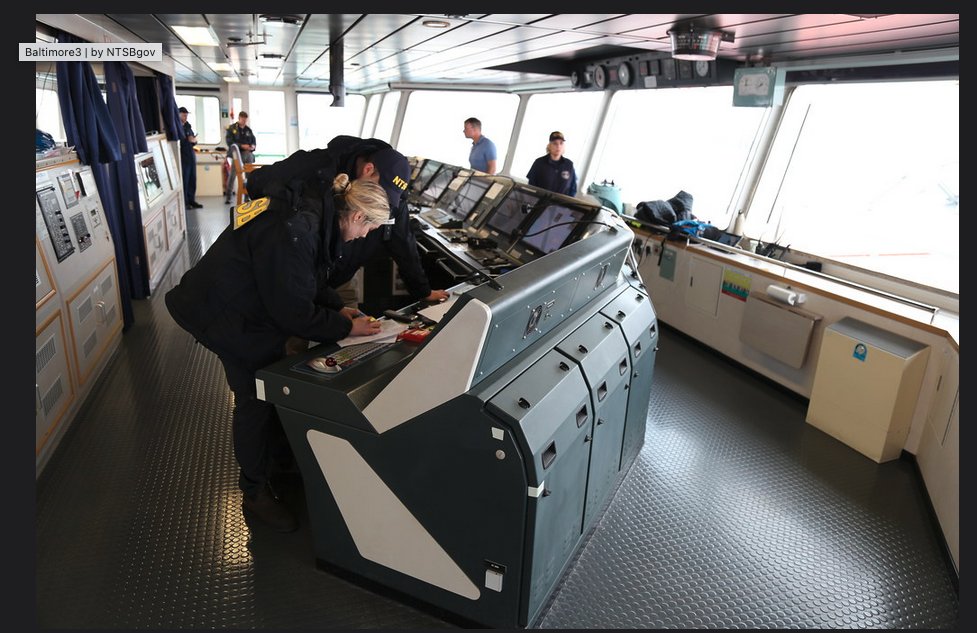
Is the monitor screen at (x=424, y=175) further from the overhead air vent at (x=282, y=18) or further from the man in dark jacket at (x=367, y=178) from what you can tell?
the man in dark jacket at (x=367, y=178)

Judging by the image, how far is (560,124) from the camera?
8.81m

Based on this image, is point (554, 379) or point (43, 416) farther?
point (43, 416)

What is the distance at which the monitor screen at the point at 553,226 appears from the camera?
3340 millimetres

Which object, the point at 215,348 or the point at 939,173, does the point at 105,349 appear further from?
the point at 939,173

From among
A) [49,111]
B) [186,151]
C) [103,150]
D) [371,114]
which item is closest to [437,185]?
[103,150]

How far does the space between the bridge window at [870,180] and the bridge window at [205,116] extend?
11885 mm

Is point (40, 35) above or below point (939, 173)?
above

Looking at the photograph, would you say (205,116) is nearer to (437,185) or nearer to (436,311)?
(437,185)

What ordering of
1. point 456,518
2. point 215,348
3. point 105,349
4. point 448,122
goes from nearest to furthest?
point 456,518 → point 215,348 → point 105,349 → point 448,122

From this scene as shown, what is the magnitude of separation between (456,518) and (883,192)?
13.4 feet

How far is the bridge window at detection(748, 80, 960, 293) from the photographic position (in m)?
3.97

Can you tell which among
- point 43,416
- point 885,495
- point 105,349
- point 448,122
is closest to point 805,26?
point 885,495

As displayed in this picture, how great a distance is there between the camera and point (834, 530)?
2635mm

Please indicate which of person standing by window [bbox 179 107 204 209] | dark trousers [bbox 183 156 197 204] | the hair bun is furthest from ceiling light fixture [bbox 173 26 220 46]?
dark trousers [bbox 183 156 197 204]
